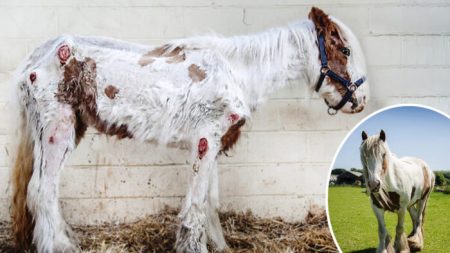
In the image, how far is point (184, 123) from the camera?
325 centimetres

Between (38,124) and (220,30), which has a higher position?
(220,30)

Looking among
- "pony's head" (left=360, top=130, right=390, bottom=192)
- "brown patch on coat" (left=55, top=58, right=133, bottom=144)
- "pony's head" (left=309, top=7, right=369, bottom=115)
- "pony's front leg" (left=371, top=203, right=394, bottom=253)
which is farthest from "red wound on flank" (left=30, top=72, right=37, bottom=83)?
"pony's front leg" (left=371, top=203, right=394, bottom=253)

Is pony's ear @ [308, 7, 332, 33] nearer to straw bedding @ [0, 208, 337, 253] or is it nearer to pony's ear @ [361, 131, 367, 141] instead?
pony's ear @ [361, 131, 367, 141]

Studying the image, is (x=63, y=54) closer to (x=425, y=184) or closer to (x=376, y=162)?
(x=376, y=162)

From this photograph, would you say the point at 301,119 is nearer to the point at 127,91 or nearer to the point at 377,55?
the point at 377,55

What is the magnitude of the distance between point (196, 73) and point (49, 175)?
39.2 inches

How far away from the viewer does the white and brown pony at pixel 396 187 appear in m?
3.08

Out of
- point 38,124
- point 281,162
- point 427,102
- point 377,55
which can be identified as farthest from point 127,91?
point 427,102

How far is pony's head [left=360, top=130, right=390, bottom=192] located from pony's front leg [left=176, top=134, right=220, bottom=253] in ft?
2.72

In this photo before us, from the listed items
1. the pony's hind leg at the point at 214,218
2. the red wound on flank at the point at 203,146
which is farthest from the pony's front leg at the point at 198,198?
the pony's hind leg at the point at 214,218

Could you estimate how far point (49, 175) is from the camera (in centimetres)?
318

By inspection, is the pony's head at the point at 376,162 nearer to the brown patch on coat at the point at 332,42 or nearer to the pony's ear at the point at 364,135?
the pony's ear at the point at 364,135

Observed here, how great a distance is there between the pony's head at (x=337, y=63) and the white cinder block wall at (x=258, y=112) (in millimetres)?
554

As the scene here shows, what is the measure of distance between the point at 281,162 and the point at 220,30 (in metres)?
1.03
